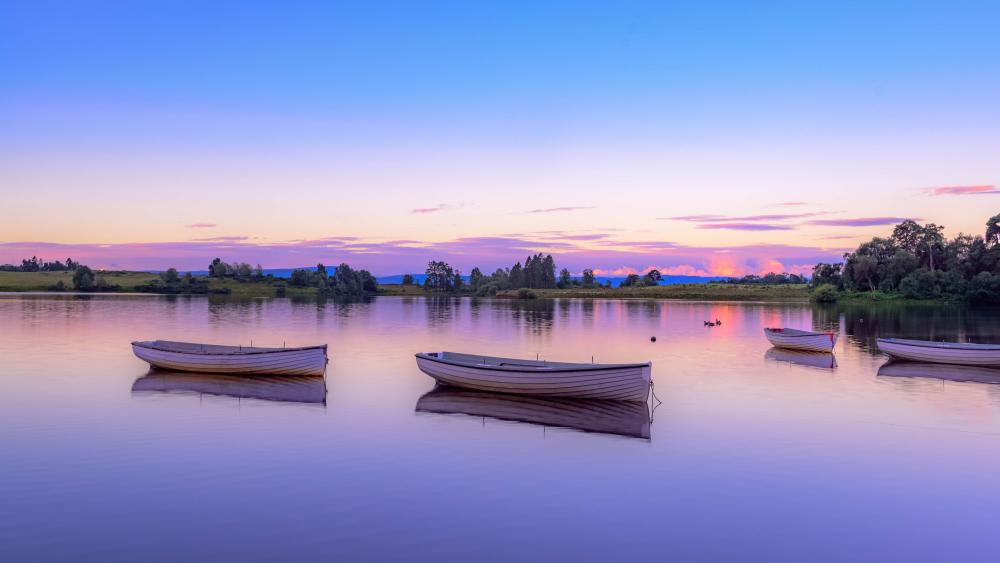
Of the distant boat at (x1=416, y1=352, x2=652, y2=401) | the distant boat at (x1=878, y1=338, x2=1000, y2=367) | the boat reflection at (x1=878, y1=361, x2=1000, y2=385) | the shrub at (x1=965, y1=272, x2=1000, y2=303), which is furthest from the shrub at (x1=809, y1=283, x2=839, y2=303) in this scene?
the distant boat at (x1=416, y1=352, x2=652, y2=401)

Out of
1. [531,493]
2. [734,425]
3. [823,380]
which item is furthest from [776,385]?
[531,493]

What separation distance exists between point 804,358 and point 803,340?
153 inches

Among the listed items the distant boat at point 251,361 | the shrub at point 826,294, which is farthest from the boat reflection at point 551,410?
the shrub at point 826,294

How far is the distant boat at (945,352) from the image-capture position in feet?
144

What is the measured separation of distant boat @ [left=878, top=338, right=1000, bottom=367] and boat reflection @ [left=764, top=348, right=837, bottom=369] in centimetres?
413

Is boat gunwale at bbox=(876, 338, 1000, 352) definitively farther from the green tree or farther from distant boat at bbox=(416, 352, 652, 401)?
the green tree

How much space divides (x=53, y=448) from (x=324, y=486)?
1093 cm

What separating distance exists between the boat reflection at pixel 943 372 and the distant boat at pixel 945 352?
458mm

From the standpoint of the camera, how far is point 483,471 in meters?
20.5

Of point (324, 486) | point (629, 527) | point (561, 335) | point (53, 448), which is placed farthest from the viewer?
point (561, 335)

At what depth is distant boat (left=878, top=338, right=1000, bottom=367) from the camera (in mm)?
43875

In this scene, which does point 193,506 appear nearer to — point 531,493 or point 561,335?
point 531,493

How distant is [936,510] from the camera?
1755 cm

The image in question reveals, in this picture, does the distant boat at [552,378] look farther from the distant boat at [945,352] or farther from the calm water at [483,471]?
the distant boat at [945,352]
